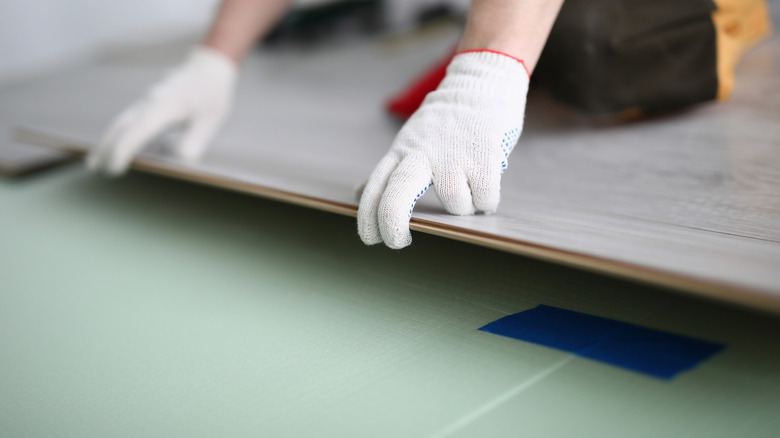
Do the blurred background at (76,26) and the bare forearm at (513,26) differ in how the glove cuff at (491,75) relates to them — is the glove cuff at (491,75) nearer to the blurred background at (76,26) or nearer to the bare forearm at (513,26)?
the bare forearm at (513,26)

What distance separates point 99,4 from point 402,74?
3434 mm

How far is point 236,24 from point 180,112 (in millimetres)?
266

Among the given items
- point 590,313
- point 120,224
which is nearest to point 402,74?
point 120,224

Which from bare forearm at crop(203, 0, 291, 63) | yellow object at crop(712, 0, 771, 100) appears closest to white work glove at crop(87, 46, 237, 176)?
bare forearm at crop(203, 0, 291, 63)

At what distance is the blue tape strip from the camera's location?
0.83m

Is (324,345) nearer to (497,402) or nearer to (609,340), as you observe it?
(497,402)

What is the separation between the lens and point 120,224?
146 centimetres

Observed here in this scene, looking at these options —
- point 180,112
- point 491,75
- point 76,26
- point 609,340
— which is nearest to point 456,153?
point 491,75

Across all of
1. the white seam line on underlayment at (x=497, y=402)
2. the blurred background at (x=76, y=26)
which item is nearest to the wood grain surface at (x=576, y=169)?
the white seam line on underlayment at (x=497, y=402)

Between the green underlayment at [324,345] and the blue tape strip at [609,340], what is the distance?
16mm

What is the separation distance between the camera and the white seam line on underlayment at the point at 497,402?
76 centimetres

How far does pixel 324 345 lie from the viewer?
3.08 feet

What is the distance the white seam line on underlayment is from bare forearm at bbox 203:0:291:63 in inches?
45.1

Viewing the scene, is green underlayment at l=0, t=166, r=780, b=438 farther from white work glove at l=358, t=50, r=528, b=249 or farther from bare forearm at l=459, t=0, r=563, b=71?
bare forearm at l=459, t=0, r=563, b=71
